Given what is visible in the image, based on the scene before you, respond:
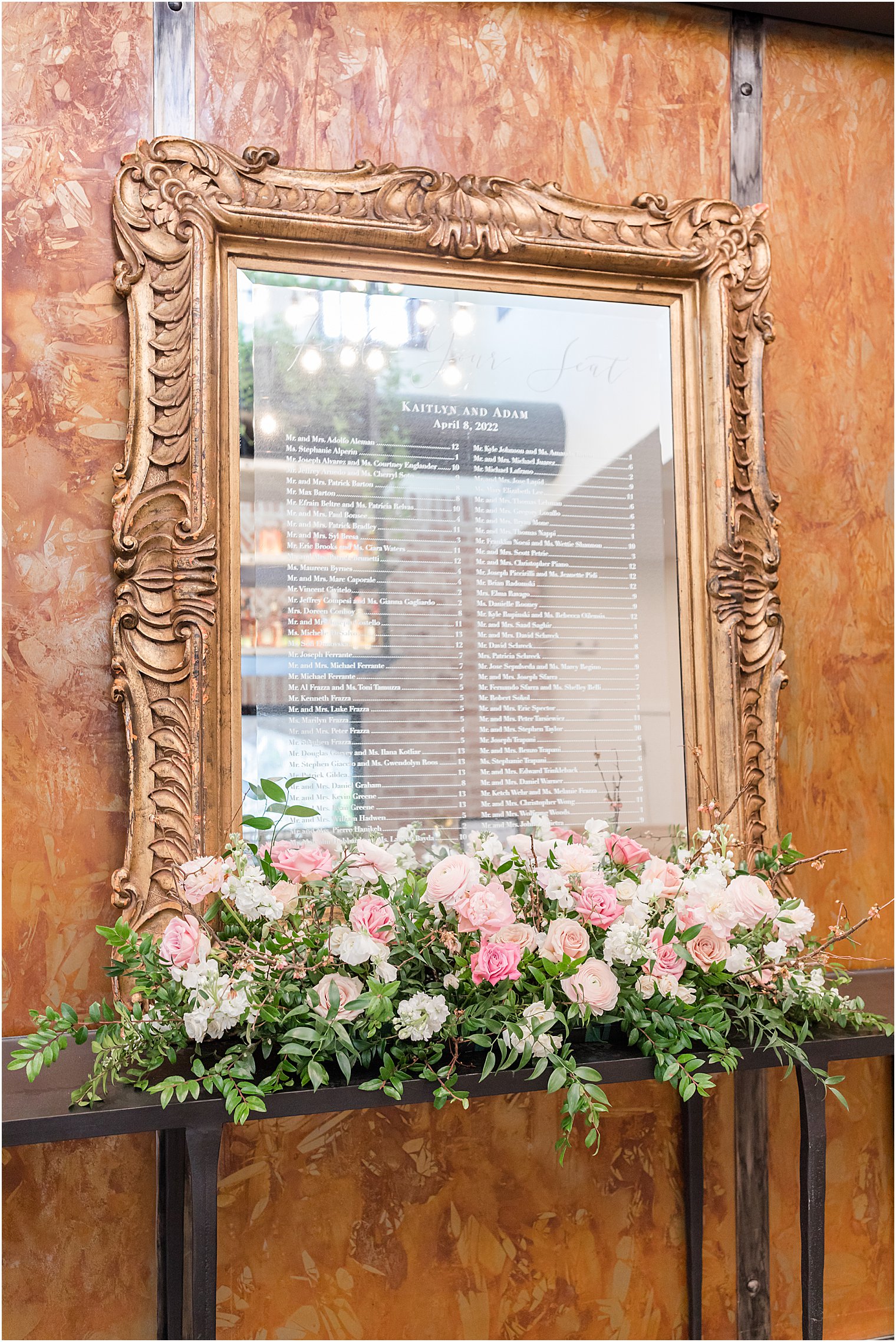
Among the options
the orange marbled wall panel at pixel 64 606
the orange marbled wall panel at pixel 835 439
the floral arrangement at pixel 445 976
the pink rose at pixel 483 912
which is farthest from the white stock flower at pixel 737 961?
the orange marbled wall panel at pixel 64 606

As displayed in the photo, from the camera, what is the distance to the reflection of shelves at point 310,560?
1515 millimetres

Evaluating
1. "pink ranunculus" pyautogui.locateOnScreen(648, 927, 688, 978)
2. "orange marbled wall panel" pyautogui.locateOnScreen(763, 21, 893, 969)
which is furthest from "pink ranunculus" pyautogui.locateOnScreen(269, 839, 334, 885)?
"orange marbled wall panel" pyautogui.locateOnScreen(763, 21, 893, 969)

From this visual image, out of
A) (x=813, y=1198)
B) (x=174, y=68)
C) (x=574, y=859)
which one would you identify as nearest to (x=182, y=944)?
(x=574, y=859)

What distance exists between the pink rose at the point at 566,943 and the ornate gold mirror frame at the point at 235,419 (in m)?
0.56

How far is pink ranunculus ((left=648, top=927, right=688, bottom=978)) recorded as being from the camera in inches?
47.8

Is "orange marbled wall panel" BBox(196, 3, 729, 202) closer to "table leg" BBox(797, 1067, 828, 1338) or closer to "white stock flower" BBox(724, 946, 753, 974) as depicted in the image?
"white stock flower" BBox(724, 946, 753, 974)

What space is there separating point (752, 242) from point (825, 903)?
1.31 metres

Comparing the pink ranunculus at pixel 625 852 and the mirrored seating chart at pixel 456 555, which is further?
the mirrored seating chart at pixel 456 555

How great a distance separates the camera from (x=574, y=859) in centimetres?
125

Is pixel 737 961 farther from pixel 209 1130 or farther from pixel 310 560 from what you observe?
pixel 310 560

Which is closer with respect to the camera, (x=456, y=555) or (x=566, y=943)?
(x=566, y=943)

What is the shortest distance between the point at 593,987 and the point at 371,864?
34 centimetres

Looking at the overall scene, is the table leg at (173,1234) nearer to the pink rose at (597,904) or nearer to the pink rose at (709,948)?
the pink rose at (597,904)

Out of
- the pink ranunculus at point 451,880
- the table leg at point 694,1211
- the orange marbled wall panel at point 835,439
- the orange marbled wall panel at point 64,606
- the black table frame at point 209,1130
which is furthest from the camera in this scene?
the orange marbled wall panel at point 835,439
